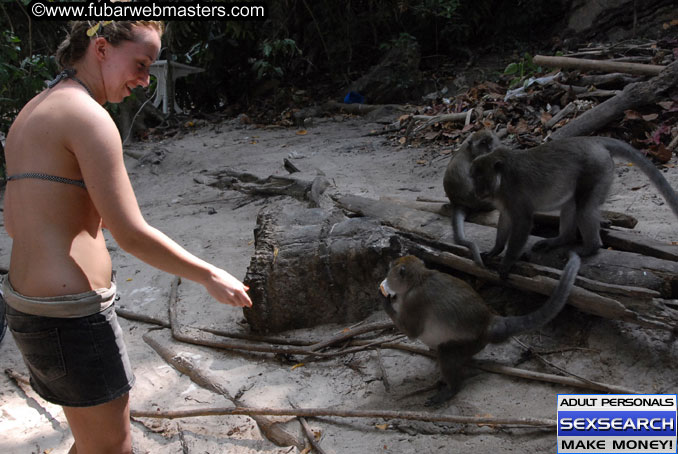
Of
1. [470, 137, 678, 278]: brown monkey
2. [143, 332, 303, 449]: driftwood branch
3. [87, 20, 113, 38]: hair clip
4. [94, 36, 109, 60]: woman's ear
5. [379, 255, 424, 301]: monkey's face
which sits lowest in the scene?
[143, 332, 303, 449]: driftwood branch

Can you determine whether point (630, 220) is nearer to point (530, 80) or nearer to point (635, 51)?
point (530, 80)

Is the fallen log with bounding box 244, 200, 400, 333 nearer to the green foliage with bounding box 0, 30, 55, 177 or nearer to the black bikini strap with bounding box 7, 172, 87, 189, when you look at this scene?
the black bikini strap with bounding box 7, 172, 87, 189

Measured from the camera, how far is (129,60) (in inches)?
84.8

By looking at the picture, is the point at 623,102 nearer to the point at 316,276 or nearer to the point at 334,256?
the point at 334,256

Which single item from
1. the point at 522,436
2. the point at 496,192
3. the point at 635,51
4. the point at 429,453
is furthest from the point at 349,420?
the point at 635,51

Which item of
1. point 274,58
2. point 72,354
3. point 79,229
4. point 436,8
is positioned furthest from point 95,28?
point 274,58

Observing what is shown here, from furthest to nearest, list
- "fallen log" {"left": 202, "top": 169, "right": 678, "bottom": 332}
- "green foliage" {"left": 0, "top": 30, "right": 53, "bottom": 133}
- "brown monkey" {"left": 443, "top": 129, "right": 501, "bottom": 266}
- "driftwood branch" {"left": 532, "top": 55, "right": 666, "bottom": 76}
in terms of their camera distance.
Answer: "green foliage" {"left": 0, "top": 30, "right": 53, "bottom": 133}
"driftwood branch" {"left": 532, "top": 55, "right": 666, "bottom": 76}
"fallen log" {"left": 202, "top": 169, "right": 678, "bottom": 332}
"brown monkey" {"left": 443, "top": 129, "right": 501, "bottom": 266}

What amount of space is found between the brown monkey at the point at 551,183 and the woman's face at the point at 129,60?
2.33m

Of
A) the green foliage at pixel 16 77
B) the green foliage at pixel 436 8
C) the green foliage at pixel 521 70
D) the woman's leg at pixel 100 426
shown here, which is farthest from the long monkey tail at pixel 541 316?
the green foliage at pixel 436 8

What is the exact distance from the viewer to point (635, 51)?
8359 mm

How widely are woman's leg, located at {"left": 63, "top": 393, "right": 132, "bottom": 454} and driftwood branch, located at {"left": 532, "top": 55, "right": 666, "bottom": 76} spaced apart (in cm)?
736

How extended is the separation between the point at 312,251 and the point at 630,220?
7.68ft

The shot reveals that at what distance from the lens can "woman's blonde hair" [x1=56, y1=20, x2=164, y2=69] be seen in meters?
2.08

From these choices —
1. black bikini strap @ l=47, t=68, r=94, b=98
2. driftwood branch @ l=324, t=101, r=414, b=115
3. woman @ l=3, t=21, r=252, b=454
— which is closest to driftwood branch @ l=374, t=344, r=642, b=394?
woman @ l=3, t=21, r=252, b=454
